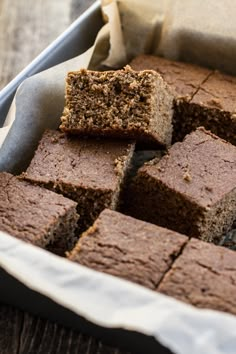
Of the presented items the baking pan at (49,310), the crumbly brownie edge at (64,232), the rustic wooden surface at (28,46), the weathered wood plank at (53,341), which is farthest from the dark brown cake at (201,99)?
the weathered wood plank at (53,341)

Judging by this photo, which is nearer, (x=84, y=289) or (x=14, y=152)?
(x=84, y=289)

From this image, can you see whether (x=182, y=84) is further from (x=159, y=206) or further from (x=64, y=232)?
(x=64, y=232)

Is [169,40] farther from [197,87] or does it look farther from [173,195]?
[173,195]

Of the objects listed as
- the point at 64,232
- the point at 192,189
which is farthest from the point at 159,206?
the point at 64,232

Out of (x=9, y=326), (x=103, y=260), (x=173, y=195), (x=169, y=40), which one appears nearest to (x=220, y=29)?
(x=169, y=40)

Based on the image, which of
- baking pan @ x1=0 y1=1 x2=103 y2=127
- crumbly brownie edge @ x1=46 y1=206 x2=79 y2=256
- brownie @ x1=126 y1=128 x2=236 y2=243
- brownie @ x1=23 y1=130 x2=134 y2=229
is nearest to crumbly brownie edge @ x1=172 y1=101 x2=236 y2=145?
brownie @ x1=126 y1=128 x2=236 y2=243

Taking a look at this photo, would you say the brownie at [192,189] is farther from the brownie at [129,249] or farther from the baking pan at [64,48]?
the baking pan at [64,48]
